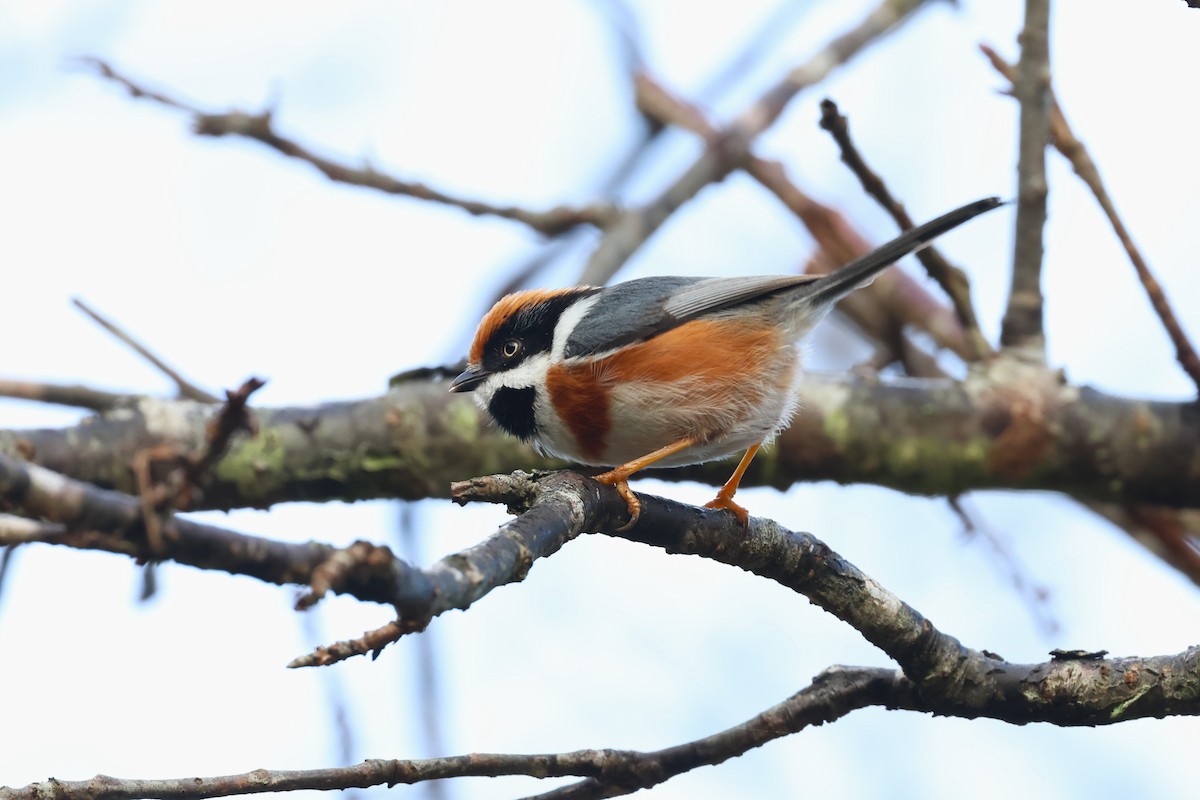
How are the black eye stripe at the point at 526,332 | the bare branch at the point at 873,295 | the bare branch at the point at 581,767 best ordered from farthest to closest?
1. the bare branch at the point at 873,295
2. the black eye stripe at the point at 526,332
3. the bare branch at the point at 581,767

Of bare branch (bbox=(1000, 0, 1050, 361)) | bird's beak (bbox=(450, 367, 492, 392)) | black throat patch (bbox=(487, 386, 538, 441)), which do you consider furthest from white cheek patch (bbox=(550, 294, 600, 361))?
bare branch (bbox=(1000, 0, 1050, 361))

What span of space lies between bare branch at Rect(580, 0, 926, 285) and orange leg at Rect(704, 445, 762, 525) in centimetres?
177

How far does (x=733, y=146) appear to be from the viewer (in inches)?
286

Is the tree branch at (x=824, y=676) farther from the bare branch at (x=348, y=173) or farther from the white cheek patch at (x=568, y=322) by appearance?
the bare branch at (x=348, y=173)

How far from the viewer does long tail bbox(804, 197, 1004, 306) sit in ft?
14.5

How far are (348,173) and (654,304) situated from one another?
2.46 metres

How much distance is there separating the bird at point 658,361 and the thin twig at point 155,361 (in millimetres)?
1410

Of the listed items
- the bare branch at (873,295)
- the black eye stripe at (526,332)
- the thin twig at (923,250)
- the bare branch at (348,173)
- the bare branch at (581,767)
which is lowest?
the bare branch at (581,767)

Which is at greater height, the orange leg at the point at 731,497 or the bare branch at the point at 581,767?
the orange leg at the point at 731,497

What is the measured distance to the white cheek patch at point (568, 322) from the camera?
191 inches

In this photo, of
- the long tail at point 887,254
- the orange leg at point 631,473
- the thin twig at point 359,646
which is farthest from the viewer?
the long tail at point 887,254

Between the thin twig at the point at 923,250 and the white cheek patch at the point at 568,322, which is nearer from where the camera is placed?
the thin twig at the point at 923,250

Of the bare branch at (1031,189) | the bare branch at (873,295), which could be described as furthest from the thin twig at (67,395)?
the bare branch at (1031,189)

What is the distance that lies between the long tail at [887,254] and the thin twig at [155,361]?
301 centimetres
